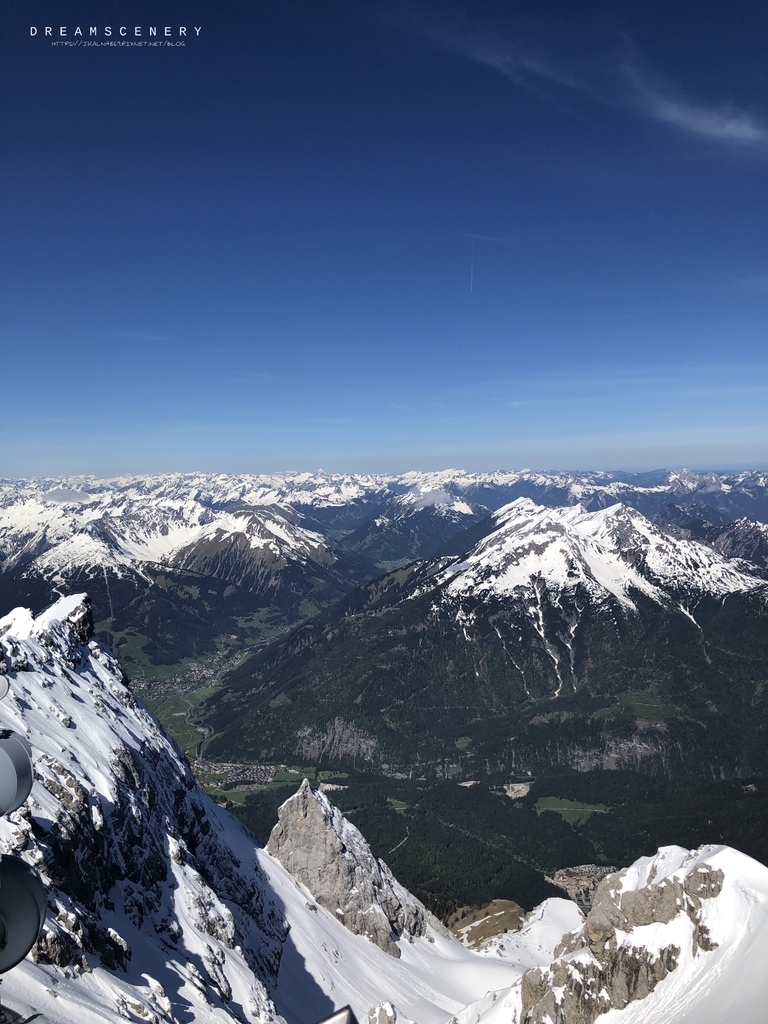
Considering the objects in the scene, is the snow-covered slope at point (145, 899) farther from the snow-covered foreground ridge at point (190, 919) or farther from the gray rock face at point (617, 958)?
the gray rock face at point (617, 958)

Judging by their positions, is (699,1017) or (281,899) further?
(281,899)

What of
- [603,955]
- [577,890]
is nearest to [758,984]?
[603,955]

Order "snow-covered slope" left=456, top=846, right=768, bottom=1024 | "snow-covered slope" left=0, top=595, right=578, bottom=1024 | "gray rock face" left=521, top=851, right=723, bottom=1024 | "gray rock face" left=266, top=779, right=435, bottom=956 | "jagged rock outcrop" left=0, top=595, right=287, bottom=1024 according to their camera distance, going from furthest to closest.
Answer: "gray rock face" left=266, top=779, right=435, bottom=956
"gray rock face" left=521, top=851, right=723, bottom=1024
"snow-covered slope" left=456, top=846, right=768, bottom=1024
"jagged rock outcrop" left=0, top=595, right=287, bottom=1024
"snow-covered slope" left=0, top=595, right=578, bottom=1024

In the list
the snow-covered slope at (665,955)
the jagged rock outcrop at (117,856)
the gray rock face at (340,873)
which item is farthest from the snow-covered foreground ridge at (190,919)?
the gray rock face at (340,873)

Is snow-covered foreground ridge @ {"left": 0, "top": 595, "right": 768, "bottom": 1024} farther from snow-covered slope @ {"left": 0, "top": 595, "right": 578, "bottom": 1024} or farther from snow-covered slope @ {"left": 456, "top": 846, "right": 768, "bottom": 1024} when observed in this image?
snow-covered slope @ {"left": 0, "top": 595, "right": 578, "bottom": 1024}

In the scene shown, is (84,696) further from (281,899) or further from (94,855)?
(281,899)

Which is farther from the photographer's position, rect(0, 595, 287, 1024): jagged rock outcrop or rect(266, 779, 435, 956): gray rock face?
rect(266, 779, 435, 956): gray rock face

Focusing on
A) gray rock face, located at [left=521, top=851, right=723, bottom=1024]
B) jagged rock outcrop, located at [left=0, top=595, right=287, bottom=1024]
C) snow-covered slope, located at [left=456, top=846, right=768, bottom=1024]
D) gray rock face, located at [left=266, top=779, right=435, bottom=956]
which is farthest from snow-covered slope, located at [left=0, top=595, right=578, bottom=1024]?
snow-covered slope, located at [left=456, top=846, right=768, bottom=1024]
